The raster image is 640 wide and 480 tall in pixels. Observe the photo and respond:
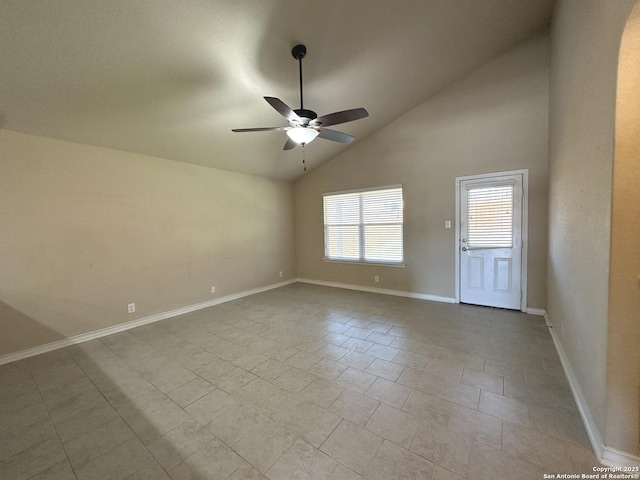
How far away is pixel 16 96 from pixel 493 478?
4651 millimetres

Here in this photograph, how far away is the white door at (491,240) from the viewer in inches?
147

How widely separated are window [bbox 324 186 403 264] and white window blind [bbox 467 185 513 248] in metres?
1.16

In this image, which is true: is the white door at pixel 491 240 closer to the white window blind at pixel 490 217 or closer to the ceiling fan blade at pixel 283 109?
the white window blind at pixel 490 217

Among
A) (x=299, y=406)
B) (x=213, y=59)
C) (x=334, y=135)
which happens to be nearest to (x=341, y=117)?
(x=334, y=135)

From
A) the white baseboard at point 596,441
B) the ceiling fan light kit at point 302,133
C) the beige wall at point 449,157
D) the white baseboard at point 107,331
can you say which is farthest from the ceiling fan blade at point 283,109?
the white baseboard at point 107,331

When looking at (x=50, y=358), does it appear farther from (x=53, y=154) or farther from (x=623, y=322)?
(x=623, y=322)

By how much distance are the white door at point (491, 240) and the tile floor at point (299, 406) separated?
0.65 metres

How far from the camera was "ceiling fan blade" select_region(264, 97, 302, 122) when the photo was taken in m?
2.05

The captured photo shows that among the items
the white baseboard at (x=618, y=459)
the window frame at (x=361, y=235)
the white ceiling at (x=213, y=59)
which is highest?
the white ceiling at (x=213, y=59)

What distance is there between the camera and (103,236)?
3410 mm

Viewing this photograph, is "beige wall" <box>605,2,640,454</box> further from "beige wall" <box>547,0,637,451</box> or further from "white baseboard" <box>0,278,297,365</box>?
"white baseboard" <box>0,278,297,365</box>

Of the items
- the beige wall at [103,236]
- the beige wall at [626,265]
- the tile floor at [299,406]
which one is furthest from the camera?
the beige wall at [103,236]

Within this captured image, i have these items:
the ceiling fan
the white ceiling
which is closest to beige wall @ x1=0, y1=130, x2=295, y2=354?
the white ceiling

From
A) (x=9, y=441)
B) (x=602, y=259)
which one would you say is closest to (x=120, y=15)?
(x=9, y=441)
